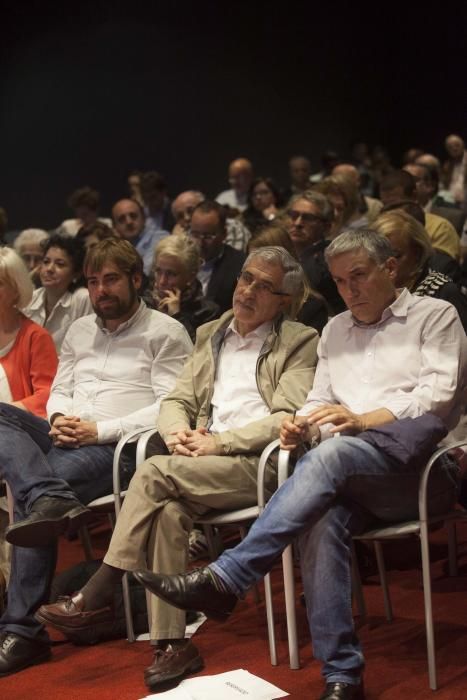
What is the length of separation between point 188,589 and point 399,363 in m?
0.96

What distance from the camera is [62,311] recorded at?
488cm

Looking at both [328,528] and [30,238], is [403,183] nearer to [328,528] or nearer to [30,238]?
[30,238]

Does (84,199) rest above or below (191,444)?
above

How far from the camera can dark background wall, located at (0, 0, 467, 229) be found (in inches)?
425

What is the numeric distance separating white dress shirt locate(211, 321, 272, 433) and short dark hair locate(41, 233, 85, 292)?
142 cm

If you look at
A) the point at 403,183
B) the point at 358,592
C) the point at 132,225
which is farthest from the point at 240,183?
the point at 358,592

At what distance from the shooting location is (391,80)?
13.2 metres

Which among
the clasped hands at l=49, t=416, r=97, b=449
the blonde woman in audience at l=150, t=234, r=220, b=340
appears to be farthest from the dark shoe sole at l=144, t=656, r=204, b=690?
the blonde woman in audience at l=150, t=234, r=220, b=340

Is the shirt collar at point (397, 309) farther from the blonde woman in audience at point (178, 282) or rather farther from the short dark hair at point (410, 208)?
the short dark hair at point (410, 208)

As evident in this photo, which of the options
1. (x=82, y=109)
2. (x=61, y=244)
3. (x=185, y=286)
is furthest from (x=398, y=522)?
(x=82, y=109)

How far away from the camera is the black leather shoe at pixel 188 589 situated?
2.83m

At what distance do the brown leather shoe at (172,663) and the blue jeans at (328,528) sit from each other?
430 mm

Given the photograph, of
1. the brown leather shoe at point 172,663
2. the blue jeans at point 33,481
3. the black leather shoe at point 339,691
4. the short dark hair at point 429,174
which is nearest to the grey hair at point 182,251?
the blue jeans at point 33,481

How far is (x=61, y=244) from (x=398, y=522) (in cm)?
245
